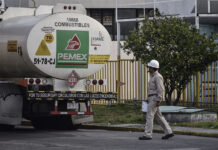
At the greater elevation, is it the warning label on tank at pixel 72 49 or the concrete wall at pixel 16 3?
the concrete wall at pixel 16 3

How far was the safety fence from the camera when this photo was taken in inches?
938

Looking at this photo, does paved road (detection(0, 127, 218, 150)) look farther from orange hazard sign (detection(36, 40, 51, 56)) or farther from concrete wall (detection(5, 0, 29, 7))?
concrete wall (detection(5, 0, 29, 7))

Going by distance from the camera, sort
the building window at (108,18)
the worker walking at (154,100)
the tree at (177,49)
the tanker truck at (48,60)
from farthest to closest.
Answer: the building window at (108,18), the tree at (177,49), the tanker truck at (48,60), the worker walking at (154,100)

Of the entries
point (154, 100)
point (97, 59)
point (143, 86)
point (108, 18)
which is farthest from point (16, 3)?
point (108, 18)

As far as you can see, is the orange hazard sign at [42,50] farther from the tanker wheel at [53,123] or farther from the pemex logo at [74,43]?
the tanker wheel at [53,123]

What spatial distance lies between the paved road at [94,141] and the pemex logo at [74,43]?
2.17 metres

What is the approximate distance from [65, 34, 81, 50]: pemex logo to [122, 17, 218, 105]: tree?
5.34 m

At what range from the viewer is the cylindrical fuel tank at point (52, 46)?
16.9 m

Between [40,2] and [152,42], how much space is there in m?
16.7

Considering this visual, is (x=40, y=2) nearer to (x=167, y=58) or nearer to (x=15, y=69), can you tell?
(x=167, y=58)

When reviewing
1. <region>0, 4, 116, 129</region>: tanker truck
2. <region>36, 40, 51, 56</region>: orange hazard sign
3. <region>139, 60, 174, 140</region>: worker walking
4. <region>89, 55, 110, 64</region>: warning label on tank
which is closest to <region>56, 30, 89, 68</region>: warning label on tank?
<region>0, 4, 116, 129</region>: tanker truck

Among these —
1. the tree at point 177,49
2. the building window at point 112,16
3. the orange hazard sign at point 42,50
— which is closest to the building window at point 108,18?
the building window at point 112,16

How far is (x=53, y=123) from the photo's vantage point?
62.5 ft

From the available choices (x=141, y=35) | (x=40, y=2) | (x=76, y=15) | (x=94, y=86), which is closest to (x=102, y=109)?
(x=141, y=35)
